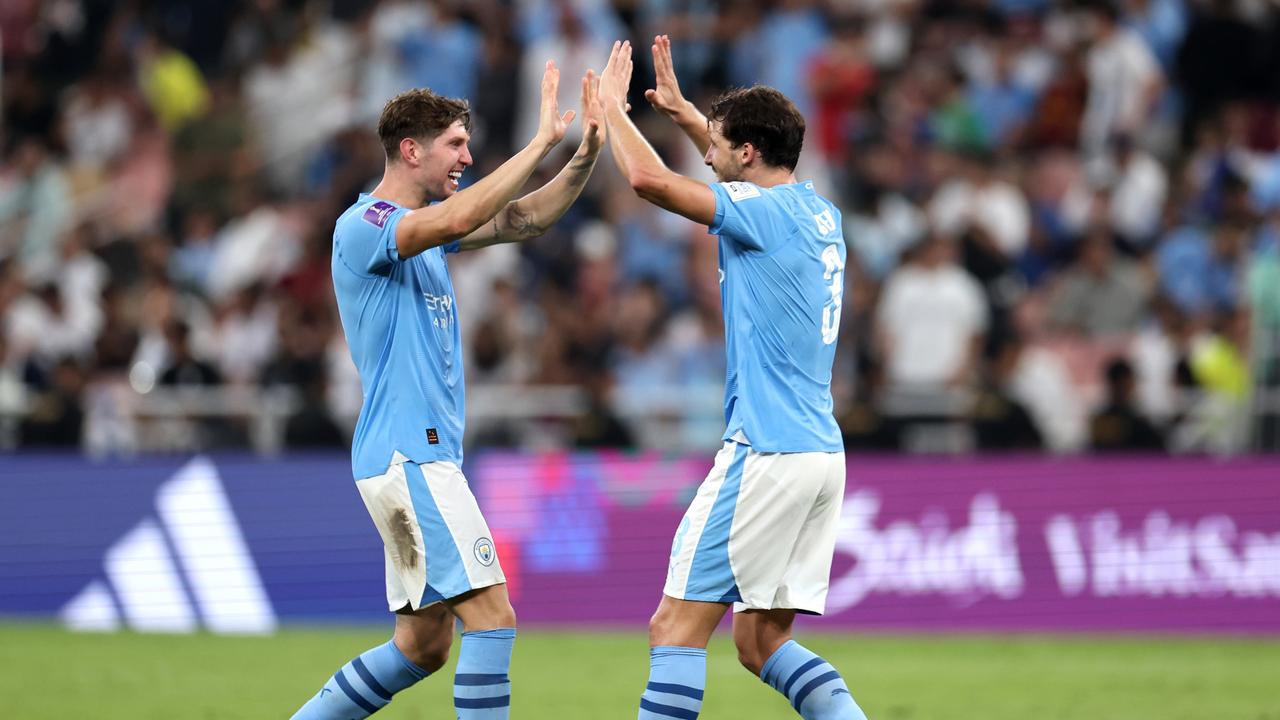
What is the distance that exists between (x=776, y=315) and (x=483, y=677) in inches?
71.6

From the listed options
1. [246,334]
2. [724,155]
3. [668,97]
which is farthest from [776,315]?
[246,334]

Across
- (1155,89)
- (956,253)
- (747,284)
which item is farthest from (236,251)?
(747,284)

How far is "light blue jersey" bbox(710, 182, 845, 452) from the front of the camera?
24.1ft

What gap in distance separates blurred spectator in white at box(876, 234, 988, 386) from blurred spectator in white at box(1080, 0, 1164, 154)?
134 inches

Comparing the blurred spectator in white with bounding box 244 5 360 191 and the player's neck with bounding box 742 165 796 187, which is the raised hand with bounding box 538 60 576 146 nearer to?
the player's neck with bounding box 742 165 796 187

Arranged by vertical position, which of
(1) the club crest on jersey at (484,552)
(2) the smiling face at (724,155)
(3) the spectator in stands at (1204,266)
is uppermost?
(2) the smiling face at (724,155)

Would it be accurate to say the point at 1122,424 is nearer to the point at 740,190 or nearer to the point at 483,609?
the point at 740,190

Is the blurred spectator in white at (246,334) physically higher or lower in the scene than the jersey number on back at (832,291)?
lower

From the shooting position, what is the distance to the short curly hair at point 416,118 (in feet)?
24.8

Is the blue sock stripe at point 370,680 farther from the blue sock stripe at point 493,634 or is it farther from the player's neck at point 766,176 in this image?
the player's neck at point 766,176

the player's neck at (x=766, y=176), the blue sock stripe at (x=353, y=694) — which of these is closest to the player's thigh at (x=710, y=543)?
the player's neck at (x=766, y=176)

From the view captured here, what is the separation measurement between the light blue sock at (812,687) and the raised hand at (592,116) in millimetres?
2220

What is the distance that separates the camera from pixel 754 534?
728 cm

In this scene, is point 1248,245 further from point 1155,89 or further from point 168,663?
point 168,663
